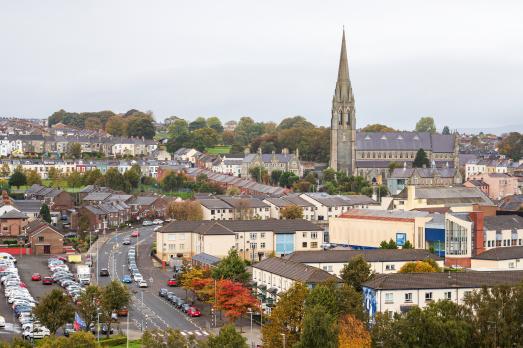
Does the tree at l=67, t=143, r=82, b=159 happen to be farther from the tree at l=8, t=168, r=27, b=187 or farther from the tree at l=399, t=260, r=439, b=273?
the tree at l=399, t=260, r=439, b=273

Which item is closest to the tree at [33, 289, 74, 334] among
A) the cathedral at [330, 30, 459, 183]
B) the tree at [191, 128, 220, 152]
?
the cathedral at [330, 30, 459, 183]

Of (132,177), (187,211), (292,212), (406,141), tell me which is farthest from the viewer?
(406,141)

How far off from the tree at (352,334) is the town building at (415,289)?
420cm

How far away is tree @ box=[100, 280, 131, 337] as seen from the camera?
3791 cm

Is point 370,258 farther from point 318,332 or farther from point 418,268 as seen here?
point 318,332

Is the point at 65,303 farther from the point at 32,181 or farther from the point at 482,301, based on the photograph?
the point at 32,181

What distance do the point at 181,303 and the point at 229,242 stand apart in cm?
1350

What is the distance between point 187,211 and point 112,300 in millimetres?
34010

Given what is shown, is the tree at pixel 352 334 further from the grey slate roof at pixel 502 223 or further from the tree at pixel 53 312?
the grey slate roof at pixel 502 223

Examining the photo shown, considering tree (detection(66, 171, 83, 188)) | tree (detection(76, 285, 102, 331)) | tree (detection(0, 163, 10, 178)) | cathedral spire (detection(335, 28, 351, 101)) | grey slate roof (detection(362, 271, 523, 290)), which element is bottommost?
tree (detection(76, 285, 102, 331))

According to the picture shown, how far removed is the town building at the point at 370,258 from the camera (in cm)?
4672

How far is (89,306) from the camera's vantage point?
Result: 37.8 metres

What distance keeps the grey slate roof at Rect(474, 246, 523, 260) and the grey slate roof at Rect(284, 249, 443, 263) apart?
2.35 metres

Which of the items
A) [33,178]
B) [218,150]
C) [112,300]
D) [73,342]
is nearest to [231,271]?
[112,300]
